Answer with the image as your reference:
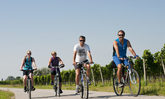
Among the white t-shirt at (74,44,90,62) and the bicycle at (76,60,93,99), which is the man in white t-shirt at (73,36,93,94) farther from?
the bicycle at (76,60,93,99)

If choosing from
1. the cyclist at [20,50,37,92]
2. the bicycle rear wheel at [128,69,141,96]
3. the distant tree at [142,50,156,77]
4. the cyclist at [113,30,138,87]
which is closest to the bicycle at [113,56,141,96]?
the bicycle rear wheel at [128,69,141,96]

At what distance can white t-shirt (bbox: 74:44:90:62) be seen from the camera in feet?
24.3

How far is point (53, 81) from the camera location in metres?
9.94

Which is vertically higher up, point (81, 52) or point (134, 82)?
point (81, 52)

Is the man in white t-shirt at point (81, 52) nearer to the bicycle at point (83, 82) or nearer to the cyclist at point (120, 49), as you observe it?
the bicycle at point (83, 82)

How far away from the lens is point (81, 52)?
745cm

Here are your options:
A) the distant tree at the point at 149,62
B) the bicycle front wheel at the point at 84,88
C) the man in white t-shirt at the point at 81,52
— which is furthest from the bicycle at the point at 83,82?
the distant tree at the point at 149,62

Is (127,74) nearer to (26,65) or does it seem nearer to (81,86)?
(81,86)

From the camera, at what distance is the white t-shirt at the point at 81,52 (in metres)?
7.40

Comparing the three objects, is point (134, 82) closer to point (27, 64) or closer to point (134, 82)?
point (134, 82)

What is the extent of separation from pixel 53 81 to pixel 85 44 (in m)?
3.10

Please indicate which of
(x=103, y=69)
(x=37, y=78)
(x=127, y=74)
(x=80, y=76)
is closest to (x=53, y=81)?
(x=80, y=76)

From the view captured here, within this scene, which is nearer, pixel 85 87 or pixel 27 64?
pixel 85 87

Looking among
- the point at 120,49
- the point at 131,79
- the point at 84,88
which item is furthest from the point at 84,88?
the point at 120,49
